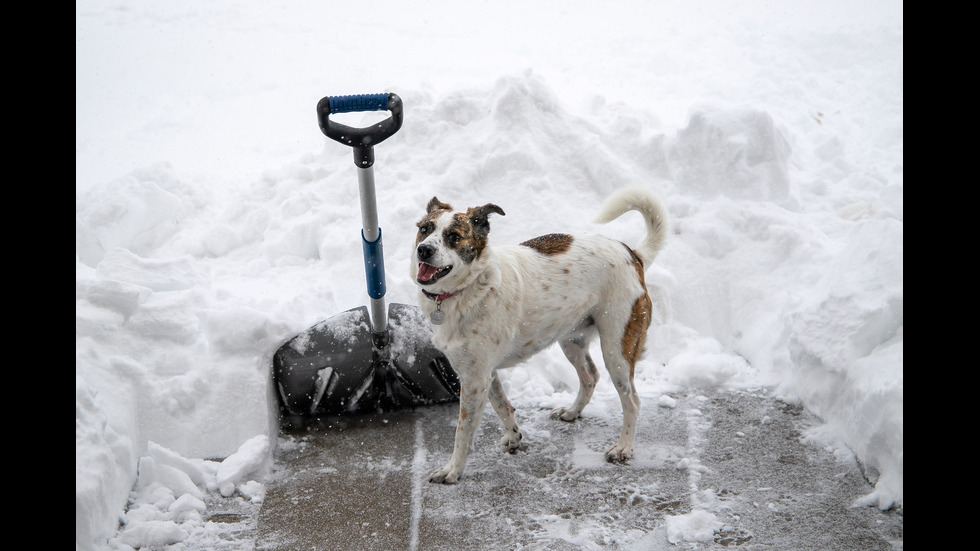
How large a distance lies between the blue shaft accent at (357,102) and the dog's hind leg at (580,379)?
148 centimetres

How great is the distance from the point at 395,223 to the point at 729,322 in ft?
7.45

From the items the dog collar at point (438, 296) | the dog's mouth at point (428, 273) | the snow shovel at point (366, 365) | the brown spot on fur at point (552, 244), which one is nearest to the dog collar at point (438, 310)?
the dog collar at point (438, 296)

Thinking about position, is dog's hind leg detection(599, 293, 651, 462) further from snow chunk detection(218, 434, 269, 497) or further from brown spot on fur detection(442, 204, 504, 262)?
snow chunk detection(218, 434, 269, 497)

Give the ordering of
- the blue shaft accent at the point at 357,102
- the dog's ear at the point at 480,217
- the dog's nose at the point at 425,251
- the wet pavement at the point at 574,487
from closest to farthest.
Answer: the wet pavement at the point at 574,487
the dog's nose at the point at 425,251
the blue shaft accent at the point at 357,102
the dog's ear at the point at 480,217

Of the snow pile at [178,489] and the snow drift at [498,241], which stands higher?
the snow drift at [498,241]

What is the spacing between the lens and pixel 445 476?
308 centimetres

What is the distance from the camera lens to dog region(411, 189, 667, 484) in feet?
9.73

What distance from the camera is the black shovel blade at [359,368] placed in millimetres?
3461

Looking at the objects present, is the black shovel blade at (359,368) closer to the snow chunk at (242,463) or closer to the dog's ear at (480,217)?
the snow chunk at (242,463)

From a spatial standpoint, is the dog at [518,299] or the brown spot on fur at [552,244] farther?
the brown spot on fur at [552,244]

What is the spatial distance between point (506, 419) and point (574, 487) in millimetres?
469

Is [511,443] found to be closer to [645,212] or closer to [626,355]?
[626,355]

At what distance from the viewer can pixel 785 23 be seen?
997 centimetres

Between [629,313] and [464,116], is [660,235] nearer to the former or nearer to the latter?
[629,313]
